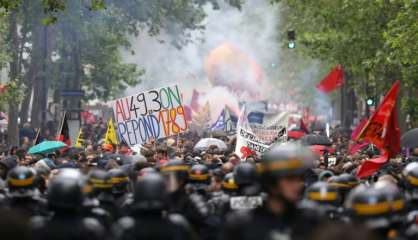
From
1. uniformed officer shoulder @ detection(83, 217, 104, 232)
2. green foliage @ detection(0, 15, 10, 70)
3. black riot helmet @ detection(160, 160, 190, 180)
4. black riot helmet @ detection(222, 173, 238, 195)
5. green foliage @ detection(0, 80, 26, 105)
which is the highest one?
green foliage @ detection(0, 15, 10, 70)

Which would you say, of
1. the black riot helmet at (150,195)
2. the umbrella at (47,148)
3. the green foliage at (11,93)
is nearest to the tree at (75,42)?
the green foliage at (11,93)

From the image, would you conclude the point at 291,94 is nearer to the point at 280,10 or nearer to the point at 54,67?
the point at 280,10

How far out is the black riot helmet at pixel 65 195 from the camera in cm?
698

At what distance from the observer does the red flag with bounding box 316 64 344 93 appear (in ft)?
146

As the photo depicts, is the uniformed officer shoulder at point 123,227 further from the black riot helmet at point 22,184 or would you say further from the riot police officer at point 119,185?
the riot police officer at point 119,185

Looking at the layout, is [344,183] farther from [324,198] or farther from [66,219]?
[66,219]

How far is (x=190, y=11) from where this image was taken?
4347 centimetres

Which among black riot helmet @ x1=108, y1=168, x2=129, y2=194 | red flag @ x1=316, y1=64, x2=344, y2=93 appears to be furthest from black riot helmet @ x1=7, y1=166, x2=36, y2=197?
red flag @ x1=316, y1=64, x2=344, y2=93

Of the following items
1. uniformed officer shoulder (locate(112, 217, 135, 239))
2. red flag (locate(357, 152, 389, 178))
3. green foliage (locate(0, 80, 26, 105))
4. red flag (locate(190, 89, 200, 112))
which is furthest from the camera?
red flag (locate(190, 89, 200, 112))

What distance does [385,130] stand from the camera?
14648 millimetres

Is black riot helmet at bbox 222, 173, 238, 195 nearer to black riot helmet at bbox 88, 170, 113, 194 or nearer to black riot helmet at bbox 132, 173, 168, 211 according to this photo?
black riot helmet at bbox 88, 170, 113, 194

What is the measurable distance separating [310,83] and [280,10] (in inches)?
1010

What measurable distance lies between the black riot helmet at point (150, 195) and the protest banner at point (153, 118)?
556 inches

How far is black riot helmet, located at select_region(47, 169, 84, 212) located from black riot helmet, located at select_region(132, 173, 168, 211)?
1.26 ft
